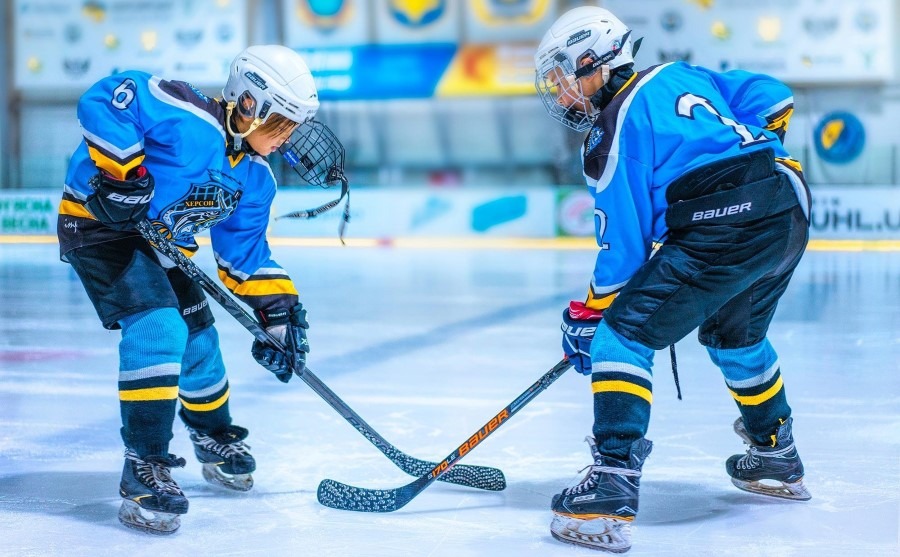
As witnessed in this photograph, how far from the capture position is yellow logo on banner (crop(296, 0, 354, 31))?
13.2m

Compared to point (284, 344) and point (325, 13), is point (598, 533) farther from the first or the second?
point (325, 13)

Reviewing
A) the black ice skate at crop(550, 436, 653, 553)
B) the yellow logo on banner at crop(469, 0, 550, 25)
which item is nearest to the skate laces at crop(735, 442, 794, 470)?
the black ice skate at crop(550, 436, 653, 553)

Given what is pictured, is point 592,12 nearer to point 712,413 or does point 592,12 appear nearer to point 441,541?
point 441,541

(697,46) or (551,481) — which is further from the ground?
(697,46)

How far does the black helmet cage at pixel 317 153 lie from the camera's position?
7.53 feet

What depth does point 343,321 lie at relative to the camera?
512 cm

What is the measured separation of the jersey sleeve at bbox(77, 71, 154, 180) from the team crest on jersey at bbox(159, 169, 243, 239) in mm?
177

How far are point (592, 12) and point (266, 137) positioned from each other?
2.40 ft

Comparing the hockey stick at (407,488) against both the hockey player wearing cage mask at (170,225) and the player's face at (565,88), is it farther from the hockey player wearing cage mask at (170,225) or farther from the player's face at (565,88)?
the player's face at (565,88)

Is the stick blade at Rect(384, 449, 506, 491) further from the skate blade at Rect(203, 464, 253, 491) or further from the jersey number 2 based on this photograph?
the jersey number 2

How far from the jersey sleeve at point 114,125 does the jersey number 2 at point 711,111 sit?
106 centimetres

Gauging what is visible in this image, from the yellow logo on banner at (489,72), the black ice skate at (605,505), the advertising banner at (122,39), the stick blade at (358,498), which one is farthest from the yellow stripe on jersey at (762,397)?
the advertising banner at (122,39)

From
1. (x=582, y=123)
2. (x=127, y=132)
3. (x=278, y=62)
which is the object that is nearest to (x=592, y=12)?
(x=582, y=123)

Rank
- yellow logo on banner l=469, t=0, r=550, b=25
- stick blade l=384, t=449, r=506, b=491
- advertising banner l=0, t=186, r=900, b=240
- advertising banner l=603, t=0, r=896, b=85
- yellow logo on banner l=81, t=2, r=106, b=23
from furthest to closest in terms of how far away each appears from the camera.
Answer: yellow logo on banner l=81, t=2, r=106, b=23
yellow logo on banner l=469, t=0, r=550, b=25
advertising banner l=603, t=0, r=896, b=85
advertising banner l=0, t=186, r=900, b=240
stick blade l=384, t=449, r=506, b=491
